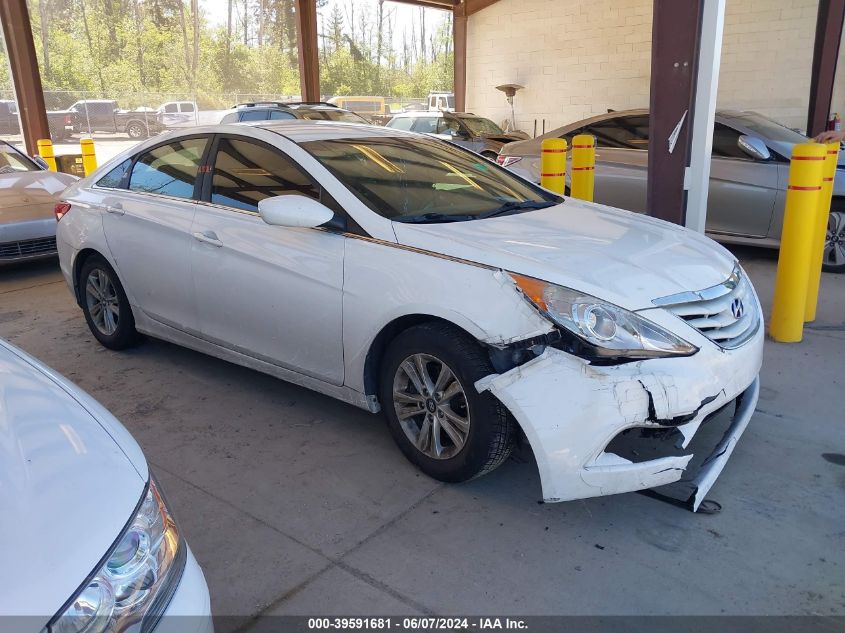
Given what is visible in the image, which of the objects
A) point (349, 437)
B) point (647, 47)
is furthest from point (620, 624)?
point (647, 47)

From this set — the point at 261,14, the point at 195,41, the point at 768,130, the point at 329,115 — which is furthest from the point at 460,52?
the point at 768,130

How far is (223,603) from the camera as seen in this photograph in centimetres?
238

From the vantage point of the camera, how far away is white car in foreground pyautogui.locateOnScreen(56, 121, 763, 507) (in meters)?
2.54

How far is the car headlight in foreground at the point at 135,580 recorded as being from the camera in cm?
129

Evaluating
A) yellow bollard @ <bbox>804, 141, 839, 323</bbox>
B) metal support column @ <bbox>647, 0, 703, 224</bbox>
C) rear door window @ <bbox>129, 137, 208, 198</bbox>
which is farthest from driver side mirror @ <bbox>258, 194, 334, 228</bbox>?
yellow bollard @ <bbox>804, 141, 839, 323</bbox>

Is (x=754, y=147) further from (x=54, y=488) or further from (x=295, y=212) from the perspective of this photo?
(x=54, y=488)

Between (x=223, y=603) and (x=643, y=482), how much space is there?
1.55 m

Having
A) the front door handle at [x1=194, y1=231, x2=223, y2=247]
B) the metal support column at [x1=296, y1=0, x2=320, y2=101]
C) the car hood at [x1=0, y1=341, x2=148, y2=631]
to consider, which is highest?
the metal support column at [x1=296, y1=0, x2=320, y2=101]

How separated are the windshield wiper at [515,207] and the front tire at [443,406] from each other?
2.58ft

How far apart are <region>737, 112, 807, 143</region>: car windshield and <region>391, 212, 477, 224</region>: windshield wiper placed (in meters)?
5.06

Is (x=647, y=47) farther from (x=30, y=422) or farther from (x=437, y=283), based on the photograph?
(x=30, y=422)

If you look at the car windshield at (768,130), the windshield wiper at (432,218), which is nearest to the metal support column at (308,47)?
the car windshield at (768,130)

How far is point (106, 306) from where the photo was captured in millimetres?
4699

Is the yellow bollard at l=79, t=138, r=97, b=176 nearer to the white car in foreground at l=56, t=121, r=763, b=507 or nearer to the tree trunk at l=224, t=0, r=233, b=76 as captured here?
the white car in foreground at l=56, t=121, r=763, b=507
